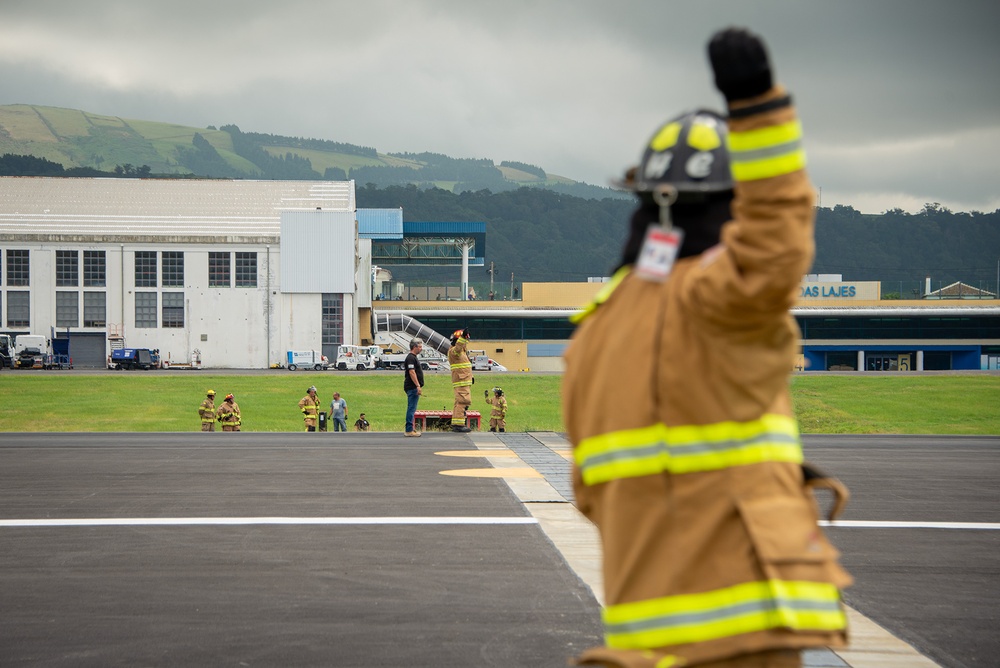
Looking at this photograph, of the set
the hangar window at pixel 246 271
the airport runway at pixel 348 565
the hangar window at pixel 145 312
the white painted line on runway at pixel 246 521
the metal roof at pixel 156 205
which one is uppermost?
the metal roof at pixel 156 205

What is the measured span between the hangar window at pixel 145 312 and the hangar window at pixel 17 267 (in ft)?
26.0

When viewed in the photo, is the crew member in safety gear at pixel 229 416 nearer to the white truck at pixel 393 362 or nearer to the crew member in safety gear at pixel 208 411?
the crew member in safety gear at pixel 208 411

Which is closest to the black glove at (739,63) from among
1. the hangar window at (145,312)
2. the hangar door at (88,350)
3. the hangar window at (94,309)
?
the hangar window at (145,312)

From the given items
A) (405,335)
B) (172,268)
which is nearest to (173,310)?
(172,268)

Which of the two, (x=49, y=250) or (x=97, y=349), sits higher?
(x=49, y=250)

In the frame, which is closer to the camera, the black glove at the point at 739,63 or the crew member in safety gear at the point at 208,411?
the black glove at the point at 739,63

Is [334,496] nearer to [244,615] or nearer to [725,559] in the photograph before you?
[244,615]

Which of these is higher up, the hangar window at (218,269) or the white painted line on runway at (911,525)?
the hangar window at (218,269)

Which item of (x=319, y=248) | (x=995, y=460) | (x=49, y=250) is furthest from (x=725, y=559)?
(x=49, y=250)

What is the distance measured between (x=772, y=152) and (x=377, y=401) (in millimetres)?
44465

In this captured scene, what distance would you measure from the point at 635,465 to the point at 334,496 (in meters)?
9.10

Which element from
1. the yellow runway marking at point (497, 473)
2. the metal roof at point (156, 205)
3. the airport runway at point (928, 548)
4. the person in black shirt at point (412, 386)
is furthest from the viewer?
the metal roof at point (156, 205)

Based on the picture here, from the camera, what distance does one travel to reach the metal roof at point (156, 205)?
243 ft

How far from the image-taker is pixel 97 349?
71250mm
